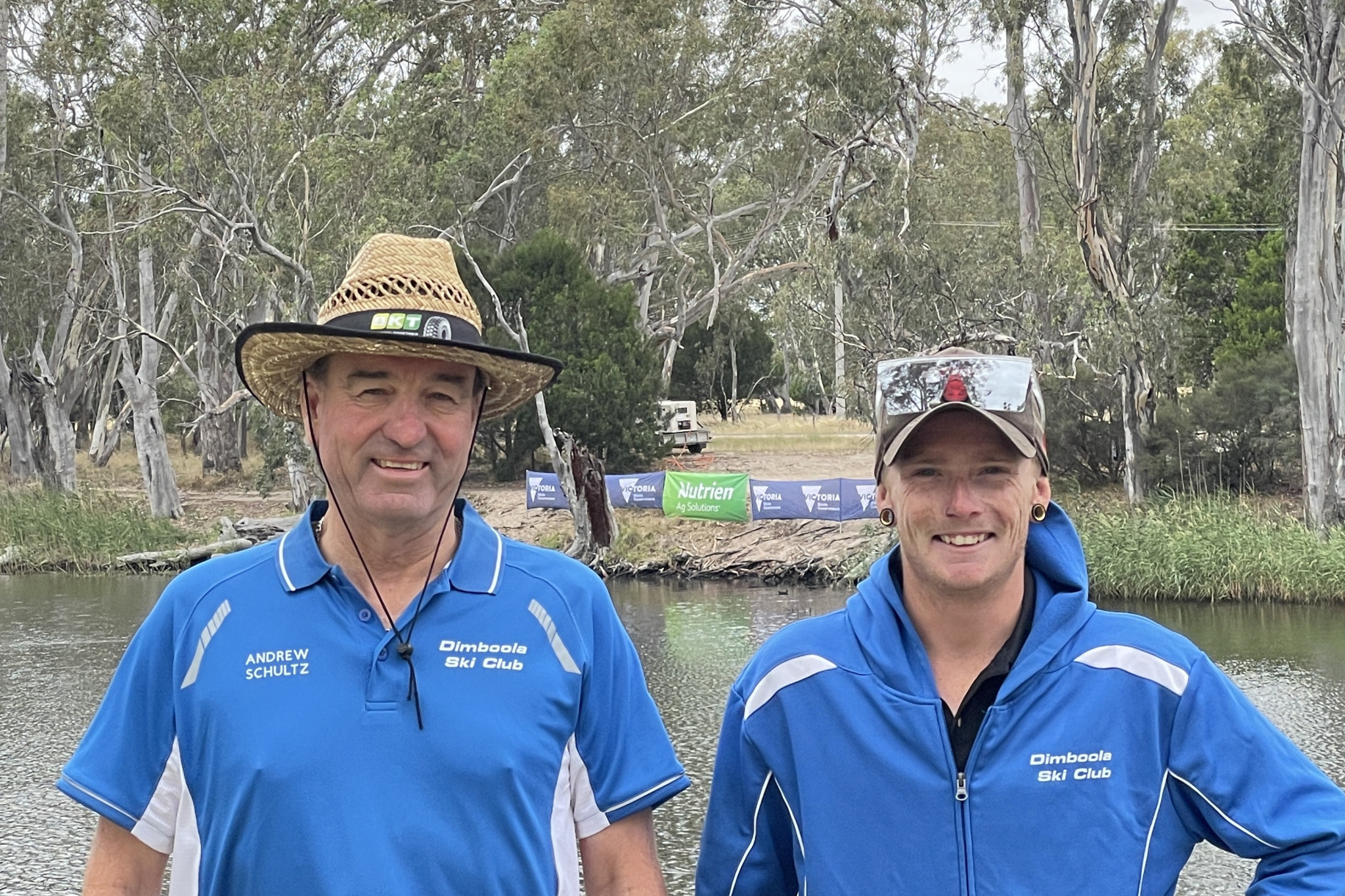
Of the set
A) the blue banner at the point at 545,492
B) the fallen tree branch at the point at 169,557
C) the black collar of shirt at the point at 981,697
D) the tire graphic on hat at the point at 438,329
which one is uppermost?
the tire graphic on hat at the point at 438,329

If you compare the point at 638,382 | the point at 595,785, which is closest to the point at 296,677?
the point at 595,785

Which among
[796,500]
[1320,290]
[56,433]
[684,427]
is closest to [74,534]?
[56,433]

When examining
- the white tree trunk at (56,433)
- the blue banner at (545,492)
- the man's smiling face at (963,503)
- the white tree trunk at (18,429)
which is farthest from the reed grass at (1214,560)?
the white tree trunk at (18,429)

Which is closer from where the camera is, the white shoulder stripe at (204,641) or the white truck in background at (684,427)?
the white shoulder stripe at (204,641)

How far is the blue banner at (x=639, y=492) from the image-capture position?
22.0m

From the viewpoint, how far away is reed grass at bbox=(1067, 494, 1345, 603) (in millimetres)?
16297

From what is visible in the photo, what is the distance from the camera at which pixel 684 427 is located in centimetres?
3169

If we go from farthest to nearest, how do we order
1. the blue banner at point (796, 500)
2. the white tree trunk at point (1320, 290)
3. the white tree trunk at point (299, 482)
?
the white tree trunk at point (299, 482), the blue banner at point (796, 500), the white tree trunk at point (1320, 290)

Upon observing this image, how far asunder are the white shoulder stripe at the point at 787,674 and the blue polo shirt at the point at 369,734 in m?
0.21

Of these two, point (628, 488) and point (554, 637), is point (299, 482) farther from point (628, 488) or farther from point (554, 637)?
point (554, 637)

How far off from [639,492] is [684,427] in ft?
31.9

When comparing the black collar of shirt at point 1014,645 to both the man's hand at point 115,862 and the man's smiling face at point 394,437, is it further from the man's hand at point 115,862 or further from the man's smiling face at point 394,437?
the man's hand at point 115,862

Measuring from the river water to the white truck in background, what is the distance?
11.0 metres

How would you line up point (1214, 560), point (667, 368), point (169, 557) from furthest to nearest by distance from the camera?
point (667, 368)
point (169, 557)
point (1214, 560)
